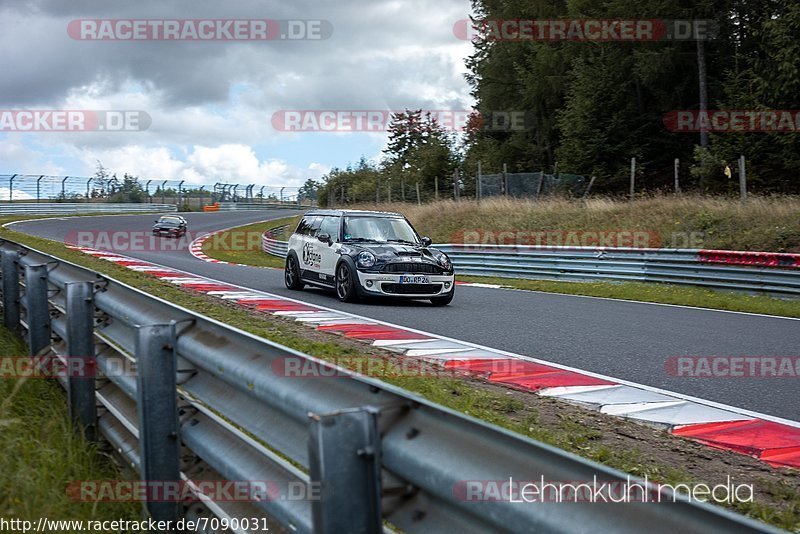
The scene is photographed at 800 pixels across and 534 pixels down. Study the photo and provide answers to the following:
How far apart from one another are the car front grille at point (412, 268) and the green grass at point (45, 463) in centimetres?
776

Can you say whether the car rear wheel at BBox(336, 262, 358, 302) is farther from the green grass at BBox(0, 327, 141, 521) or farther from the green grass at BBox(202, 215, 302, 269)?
the green grass at BBox(202, 215, 302, 269)

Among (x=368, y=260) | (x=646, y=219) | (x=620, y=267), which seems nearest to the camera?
(x=368, y=260)

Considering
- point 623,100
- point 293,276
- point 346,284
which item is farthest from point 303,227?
point 623,100

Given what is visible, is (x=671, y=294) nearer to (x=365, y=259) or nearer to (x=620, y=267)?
(x=620, y=267)

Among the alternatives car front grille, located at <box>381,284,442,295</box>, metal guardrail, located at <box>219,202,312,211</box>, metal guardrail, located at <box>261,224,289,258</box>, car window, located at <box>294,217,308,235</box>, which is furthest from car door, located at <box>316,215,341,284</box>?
metal guardrail, located at <box>219,202,312,211</box>

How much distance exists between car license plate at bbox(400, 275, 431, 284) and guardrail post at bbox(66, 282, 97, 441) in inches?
327

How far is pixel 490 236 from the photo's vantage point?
26.8 m

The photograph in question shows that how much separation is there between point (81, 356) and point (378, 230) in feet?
31.5

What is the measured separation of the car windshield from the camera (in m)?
14.0

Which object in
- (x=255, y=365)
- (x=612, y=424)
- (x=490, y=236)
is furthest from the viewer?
(x=490, y=236)

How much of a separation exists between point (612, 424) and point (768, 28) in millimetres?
28070

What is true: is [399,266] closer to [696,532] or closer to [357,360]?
[357,360]

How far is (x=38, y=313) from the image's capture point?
6.20 m

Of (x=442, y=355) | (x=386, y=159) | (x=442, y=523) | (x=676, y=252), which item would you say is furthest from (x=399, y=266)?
(x=386, y=159)
